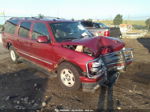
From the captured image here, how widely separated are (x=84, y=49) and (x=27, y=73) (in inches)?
105

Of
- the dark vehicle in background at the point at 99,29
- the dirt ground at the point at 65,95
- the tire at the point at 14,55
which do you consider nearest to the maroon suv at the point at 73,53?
the dirt ground at the point at 65,95

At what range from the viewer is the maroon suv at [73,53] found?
3973 mm

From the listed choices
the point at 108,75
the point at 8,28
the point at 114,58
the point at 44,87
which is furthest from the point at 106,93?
the point at 8,28

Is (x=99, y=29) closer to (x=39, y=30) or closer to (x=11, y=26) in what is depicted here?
(x=11, y=26)

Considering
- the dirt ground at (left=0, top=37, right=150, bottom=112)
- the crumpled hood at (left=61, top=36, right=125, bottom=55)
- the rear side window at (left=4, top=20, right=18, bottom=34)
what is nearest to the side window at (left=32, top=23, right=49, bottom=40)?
the crumpled hood at (left=61, top=36, right=125, bottom=55)

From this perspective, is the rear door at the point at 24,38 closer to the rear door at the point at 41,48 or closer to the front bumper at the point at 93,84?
the rear door at the point at 41,48

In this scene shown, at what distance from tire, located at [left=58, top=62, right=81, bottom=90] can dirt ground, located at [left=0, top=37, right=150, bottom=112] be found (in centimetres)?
20

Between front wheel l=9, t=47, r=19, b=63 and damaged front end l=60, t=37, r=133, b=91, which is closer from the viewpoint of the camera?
damaged front end l=60, t=37, r=133, b=91

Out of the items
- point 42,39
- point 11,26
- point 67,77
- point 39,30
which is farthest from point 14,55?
point 67,77

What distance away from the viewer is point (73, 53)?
13.6ft

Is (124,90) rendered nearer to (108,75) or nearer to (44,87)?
(108,75)

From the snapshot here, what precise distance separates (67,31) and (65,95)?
2013 millimetres

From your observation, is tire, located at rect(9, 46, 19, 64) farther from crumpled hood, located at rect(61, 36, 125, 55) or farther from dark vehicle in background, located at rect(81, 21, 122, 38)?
dark vehicle in background, located at rect(81, 21, 122, 38)

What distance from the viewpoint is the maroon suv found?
13.0ft
